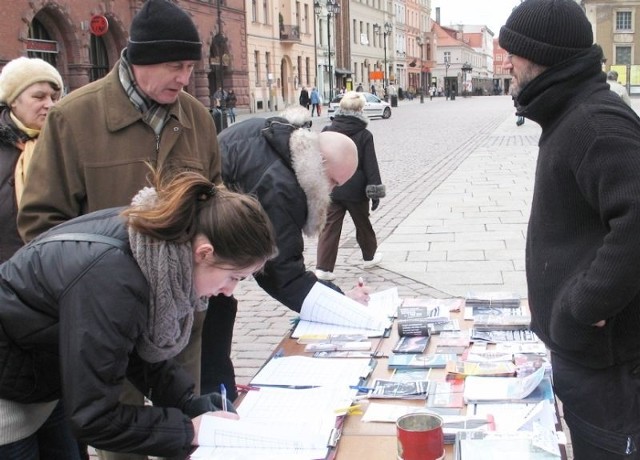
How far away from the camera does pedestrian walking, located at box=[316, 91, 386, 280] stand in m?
7.07

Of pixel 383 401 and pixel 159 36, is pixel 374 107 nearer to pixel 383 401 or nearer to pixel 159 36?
pixel 159 36

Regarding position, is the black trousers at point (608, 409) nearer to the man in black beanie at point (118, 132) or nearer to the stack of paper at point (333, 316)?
the stack of paper at point (333, 316)

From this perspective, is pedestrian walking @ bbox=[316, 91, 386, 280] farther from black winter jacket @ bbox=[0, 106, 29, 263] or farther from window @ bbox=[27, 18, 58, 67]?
window @ bbox=[27, 18, 58, 67]

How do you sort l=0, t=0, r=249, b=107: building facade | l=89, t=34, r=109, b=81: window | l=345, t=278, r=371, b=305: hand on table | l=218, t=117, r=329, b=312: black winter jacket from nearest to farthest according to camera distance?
l=218, t=117, r=329, b=312: black winter jacket < l=345, t=278, r=371, b=305: hand on table < l=0, t=0, r=249, b=107: building facade < l=89, t=34, r=109, b=81: window

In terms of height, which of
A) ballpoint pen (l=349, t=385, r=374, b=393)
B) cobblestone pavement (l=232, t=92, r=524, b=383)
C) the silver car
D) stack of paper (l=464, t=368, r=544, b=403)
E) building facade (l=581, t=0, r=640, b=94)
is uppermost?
building facade (l=581, t=0, r=640, b=94)

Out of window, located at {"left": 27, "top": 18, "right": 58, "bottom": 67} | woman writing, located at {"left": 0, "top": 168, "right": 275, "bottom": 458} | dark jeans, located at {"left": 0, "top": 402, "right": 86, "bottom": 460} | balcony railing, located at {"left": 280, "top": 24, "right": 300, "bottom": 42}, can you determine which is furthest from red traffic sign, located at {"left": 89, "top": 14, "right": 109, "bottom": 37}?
woman writing, located at {"left": 0, "top": 168, "right": 275, "bottom": 458}

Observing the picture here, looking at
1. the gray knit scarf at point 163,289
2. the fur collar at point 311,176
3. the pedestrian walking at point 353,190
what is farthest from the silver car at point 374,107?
the gray knit scarf at point 163,289

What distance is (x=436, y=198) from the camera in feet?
37.3

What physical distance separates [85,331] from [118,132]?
1.23m

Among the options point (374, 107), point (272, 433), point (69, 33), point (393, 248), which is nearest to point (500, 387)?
point (272, 433)

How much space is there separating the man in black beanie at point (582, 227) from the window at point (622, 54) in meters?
72.2

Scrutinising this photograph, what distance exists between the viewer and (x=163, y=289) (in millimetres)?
1890

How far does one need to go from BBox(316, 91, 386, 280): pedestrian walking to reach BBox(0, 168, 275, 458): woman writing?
500cm

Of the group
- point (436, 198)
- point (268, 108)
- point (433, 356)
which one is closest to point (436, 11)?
point (268, 108)
